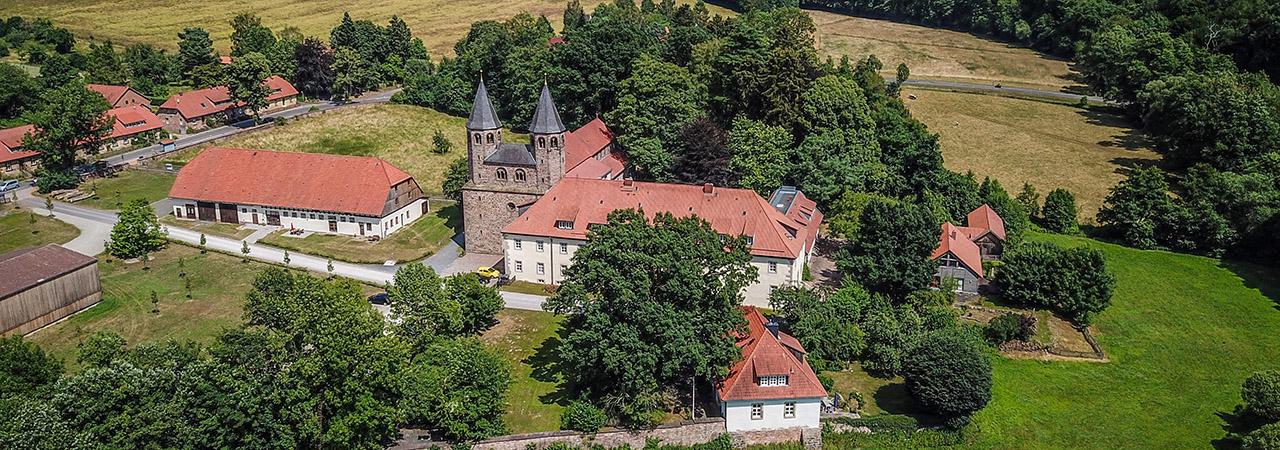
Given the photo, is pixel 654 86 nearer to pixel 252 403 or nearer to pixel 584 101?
pixel 584 101

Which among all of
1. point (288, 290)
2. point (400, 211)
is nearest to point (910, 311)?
point (288, 290)

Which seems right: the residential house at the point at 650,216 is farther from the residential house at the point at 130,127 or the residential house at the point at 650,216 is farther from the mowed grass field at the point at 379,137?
the residential house at the point at 130,127

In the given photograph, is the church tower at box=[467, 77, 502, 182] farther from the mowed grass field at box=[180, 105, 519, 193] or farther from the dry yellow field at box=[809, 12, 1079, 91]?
the dry yellow field at box=[809, 12, 1079, 91]

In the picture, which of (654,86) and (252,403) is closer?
(252,403)

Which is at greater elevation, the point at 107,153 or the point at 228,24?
the point at 228,24

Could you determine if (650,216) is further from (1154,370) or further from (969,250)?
(1154,370)

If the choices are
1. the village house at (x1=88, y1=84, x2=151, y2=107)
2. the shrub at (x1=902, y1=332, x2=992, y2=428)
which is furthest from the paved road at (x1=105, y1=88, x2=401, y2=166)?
the shrub at (x1=902, y1=332, x2=992, y2=428)

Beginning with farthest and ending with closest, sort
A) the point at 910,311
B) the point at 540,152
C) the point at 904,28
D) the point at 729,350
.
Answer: the point at 904,28 < the point at 540,152 < the point at 910,311 < the point at 729,350
